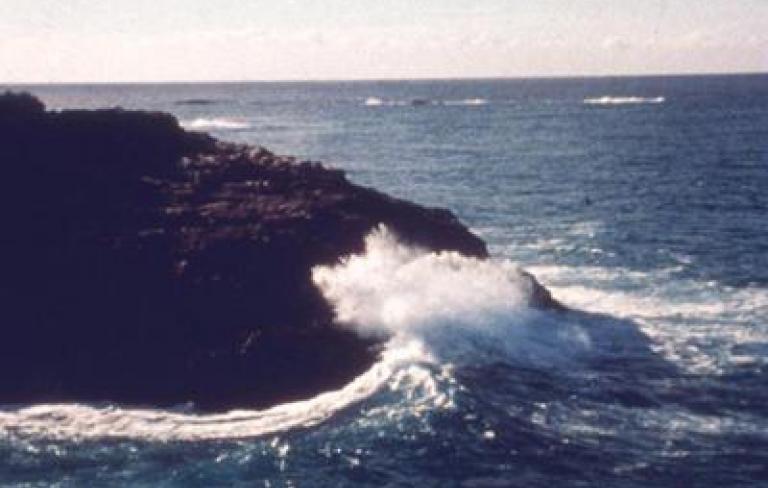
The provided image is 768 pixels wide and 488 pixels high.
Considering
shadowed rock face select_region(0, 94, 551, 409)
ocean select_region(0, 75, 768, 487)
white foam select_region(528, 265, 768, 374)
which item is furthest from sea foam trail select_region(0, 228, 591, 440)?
white foam select_region(528, 265, 768, 374)

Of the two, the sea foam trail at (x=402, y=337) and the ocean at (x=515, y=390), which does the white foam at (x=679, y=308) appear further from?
the sea foam trail at (x=402, y=337)

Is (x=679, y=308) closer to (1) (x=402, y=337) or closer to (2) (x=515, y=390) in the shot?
(2) (x=515, y=390)

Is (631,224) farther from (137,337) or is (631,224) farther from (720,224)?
(137,337)

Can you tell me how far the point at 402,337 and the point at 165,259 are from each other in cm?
853

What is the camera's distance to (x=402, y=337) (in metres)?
32.4

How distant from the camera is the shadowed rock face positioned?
29516 millimetres

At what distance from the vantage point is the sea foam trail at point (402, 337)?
2669 cm

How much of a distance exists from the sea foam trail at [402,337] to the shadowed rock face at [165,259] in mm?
835

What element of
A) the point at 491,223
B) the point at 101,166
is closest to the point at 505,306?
the point at 101,166

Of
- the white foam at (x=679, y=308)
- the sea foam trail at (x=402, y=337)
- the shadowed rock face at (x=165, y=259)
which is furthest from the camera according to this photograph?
the white foam at (x=679, y=308)

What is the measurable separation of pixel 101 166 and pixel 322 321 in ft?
39.4

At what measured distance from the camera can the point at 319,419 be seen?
86.7ft

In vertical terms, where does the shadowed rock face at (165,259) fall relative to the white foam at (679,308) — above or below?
above

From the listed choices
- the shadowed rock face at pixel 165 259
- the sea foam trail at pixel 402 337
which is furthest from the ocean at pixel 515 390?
the shadowed rock face at pixel 165 259
